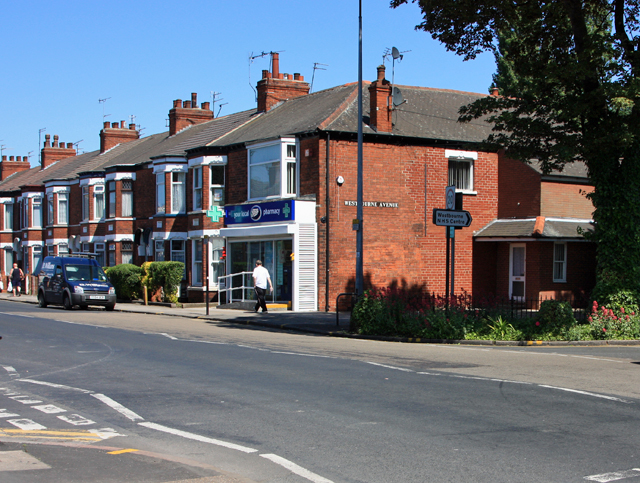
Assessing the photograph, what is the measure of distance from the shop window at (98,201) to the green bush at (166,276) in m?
10.8

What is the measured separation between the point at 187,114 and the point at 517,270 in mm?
22468

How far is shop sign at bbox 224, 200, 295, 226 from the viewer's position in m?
27.2

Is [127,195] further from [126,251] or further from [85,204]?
[85,204]

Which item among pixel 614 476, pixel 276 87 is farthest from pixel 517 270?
pixel 614 476

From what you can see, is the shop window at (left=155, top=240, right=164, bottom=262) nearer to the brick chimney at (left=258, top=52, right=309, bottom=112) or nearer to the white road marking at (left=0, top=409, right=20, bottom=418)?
the brick chimney at (left=258, top=52, right=309, bottom=112)

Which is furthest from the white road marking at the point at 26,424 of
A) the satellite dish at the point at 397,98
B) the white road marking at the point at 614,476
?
the satellite dish at the point at 397,98

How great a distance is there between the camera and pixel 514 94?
748 inches

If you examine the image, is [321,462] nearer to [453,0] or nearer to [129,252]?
[453,0]

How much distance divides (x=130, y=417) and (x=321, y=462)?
2.88m

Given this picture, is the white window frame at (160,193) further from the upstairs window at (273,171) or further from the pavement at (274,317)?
the upstairs window at (273,171)

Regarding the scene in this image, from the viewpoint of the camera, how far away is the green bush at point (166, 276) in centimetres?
3234

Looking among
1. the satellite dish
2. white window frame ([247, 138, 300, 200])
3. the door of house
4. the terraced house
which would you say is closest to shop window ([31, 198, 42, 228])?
the terraced house

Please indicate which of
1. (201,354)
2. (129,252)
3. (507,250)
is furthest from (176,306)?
(201,354)

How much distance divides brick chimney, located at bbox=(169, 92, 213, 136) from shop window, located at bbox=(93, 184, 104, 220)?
5.23 meters
